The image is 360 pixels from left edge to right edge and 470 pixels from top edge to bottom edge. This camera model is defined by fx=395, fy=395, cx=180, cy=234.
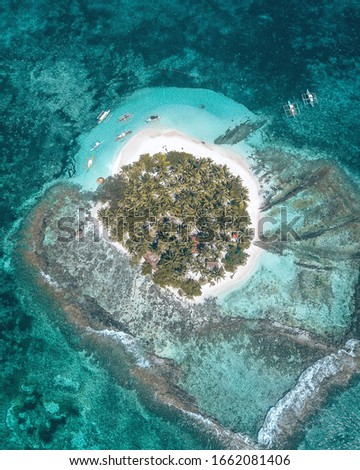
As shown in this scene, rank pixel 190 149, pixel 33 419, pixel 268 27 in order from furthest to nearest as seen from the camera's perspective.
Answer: pixel 268 27
pixel 190 149
pixel 33 419

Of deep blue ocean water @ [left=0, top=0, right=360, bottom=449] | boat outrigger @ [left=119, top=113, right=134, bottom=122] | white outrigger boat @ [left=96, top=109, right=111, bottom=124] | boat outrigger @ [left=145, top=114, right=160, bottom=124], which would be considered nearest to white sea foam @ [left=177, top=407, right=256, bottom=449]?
deep blue ocean water @ [left=0, top=0, right=360, bottom=449]

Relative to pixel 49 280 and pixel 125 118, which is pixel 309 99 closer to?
pixel 125 118

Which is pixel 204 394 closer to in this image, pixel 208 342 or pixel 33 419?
pixel 208 342

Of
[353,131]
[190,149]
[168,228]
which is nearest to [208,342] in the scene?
[168,228]

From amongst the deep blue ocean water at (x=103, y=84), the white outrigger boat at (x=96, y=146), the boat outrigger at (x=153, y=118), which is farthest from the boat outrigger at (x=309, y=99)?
the white outrigger boat at (x=96, y=146)

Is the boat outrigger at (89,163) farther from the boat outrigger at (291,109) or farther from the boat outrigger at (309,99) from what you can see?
the boat outrigger at (309,99)

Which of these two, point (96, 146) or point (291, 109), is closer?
point (96, 146)

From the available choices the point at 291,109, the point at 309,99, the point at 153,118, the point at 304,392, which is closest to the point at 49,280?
the point at 153,118
